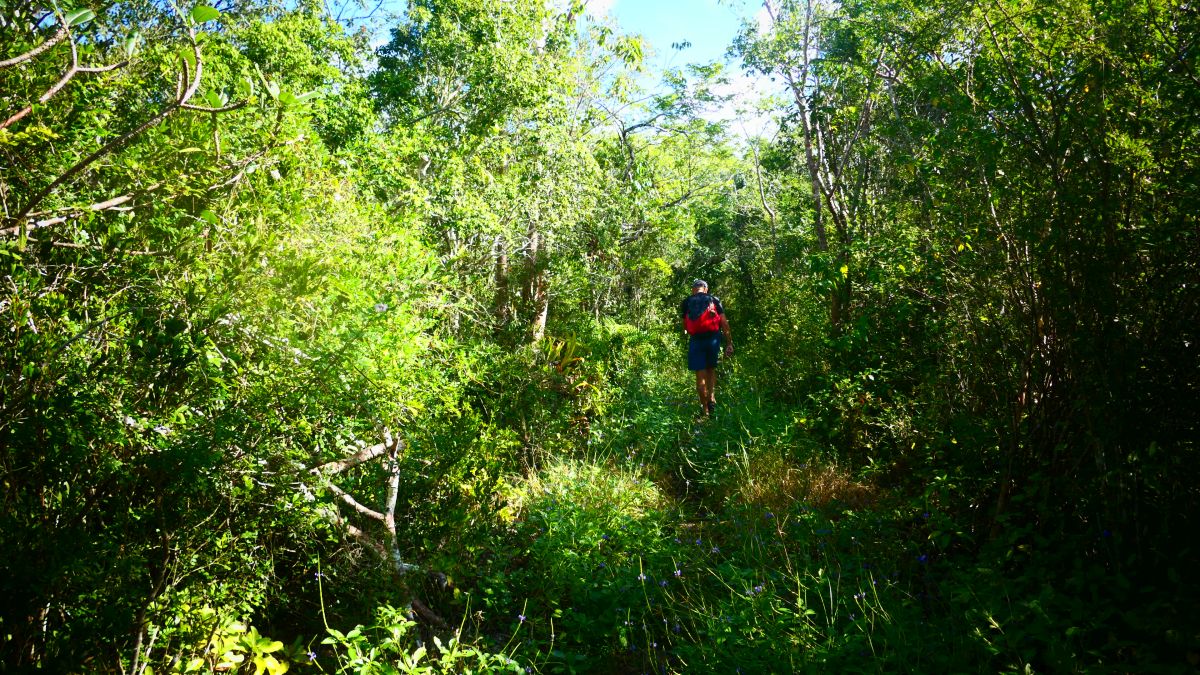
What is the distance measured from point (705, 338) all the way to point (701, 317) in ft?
0.80

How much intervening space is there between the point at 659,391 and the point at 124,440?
6568mm

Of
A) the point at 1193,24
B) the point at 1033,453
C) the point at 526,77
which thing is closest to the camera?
the point at 1193,24

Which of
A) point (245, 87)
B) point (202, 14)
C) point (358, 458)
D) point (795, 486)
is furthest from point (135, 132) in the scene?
point (795, 486)

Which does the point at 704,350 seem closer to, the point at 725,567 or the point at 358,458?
the point at 725,567

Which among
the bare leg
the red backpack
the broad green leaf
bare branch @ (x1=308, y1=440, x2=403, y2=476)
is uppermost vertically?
the broad green leaf

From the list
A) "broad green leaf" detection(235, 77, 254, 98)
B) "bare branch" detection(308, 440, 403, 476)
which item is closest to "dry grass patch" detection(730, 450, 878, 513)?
"bare branch" detection(308, 440, 403, 476)

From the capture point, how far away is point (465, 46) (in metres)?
7.90

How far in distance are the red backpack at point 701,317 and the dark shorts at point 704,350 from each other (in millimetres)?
73

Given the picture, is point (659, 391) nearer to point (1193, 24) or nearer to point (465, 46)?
point (465, 46)

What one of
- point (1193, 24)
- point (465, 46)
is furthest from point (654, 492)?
A: point (465, 46)

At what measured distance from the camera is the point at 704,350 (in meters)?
7.37

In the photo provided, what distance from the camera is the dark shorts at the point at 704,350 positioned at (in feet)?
24.1

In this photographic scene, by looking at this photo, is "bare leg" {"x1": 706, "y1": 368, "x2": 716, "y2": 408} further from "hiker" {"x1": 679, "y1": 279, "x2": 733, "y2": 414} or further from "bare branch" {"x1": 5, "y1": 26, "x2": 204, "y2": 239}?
"bare branch" {"x1": 5, "y1": 26, "x2": 204, "y2": 239}

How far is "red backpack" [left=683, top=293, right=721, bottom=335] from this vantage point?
7375 mm
